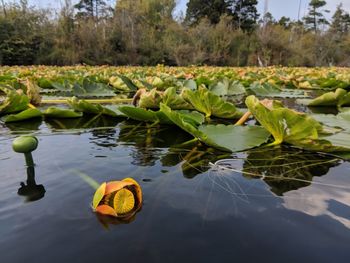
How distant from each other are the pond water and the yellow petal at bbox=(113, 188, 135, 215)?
0.02 meters

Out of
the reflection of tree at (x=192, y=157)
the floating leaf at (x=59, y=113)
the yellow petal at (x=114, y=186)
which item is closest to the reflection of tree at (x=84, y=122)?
the floating leaf at (x=59, y=113)

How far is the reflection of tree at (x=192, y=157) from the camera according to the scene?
90 cm

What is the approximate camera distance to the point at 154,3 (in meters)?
24.1

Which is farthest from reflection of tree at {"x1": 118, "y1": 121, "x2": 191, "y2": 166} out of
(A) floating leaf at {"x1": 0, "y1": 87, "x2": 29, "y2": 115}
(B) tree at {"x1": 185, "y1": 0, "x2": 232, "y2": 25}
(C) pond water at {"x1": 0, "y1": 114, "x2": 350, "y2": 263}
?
(B) tree at {"x1": 185, "y1": 0, "x2": 232, "y2": 25}

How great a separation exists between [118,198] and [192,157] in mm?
435

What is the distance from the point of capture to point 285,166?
94cm

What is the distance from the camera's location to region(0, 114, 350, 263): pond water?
1.73 ft

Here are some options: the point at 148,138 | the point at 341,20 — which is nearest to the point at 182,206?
the point at 148,138

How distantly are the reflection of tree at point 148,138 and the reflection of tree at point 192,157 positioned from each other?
43 mm

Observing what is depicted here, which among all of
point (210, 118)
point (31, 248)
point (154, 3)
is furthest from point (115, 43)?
point (31, 248)

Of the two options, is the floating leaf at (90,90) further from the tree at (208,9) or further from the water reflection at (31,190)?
the tree at (208,9)

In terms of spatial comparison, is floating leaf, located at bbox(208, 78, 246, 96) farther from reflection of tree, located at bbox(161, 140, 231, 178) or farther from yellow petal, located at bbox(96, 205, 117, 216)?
yellow petal, located at bbox(96, 205, 117, 216)

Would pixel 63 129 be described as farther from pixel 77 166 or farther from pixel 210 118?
pixel 210 118

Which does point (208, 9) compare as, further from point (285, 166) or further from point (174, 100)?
point (285, 166)
